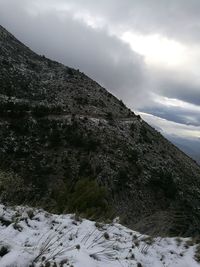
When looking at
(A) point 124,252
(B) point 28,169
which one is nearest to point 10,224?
(A) point 124,252

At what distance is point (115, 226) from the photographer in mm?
10398

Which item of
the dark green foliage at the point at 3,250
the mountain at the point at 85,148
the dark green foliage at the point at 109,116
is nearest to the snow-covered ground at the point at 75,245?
the dark green foliage at the point at 3,250

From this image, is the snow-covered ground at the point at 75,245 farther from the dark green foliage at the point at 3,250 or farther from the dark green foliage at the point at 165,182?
the dark green foliage at the point at 165,182

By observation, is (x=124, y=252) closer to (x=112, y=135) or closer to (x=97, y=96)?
(x=112, y=135)

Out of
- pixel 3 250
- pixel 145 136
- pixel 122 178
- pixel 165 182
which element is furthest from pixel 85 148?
pixel 3 250

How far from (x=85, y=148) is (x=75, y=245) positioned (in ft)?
130

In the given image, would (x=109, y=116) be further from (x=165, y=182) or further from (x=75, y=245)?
(x=75, y=245)

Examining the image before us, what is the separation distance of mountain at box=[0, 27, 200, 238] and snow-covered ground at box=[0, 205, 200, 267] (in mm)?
19968

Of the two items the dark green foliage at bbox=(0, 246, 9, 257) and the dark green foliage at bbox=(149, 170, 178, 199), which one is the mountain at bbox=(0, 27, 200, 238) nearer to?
the dark green foliage at bbox=(149, 170, 178, 199)

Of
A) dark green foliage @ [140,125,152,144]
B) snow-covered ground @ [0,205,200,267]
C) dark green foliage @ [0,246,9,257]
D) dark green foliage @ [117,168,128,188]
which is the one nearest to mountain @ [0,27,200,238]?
dark green foliage @ [117,168,128,188]

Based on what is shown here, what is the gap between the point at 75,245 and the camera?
786cm

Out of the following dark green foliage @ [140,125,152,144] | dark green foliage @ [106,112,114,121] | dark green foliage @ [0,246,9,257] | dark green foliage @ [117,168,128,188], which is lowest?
dark green foliage @ [117,168,128,188]

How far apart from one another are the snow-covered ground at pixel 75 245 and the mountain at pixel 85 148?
20.0m

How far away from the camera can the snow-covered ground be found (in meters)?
6.72
